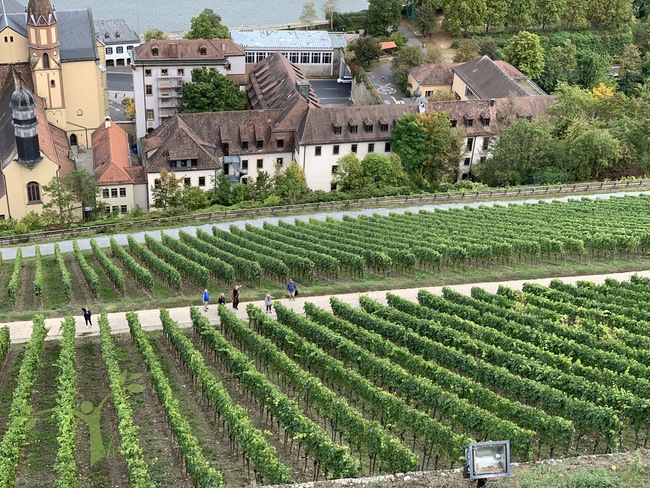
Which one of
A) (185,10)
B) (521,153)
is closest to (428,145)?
(521,153)

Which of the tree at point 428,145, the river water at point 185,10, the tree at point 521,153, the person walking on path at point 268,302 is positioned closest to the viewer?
the person walking on path at point 268,302

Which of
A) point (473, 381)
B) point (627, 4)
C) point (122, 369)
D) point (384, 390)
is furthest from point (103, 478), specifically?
point (627, 4)

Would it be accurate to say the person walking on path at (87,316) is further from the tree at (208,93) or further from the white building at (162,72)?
the white building at (162,72)

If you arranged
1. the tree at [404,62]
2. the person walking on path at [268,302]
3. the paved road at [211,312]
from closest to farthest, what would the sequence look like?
the paved road at [211,312], the person walking on path at [268,302], the tree at [404,62]

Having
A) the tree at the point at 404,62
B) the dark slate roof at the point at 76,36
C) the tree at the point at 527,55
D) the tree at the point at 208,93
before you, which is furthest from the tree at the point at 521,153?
the dark slate roof at the point at 76,36

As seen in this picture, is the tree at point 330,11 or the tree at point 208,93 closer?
the tree at point 208,93

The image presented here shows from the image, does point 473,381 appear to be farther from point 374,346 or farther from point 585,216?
point 585,216

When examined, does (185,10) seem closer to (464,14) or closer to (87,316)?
(464,14)
